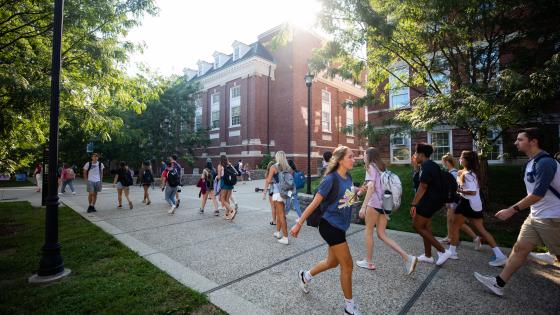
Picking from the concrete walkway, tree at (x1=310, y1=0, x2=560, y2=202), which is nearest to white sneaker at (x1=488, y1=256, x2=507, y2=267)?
the concrete walkway

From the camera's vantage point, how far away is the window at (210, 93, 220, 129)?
30.3 metres

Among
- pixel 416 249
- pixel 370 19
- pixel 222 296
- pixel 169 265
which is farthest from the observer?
pixel 370 19

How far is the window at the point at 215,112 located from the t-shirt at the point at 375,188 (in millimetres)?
27467

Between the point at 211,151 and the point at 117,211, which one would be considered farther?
the point at 211,151

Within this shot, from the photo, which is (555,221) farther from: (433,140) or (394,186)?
(433,140)

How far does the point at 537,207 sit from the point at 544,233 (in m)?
0.31

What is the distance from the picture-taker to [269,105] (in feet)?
91.5

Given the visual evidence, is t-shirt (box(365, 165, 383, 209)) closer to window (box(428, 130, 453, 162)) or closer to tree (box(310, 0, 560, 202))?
tree (box(310, 0, 560, 202))

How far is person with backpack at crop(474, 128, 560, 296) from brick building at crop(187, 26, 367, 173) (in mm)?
22521

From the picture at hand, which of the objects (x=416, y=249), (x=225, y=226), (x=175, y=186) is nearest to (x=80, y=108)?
(x=175, y=186)

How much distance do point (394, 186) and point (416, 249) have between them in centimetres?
201

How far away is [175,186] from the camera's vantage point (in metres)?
9.30

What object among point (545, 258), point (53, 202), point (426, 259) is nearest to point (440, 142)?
point (545, 258)

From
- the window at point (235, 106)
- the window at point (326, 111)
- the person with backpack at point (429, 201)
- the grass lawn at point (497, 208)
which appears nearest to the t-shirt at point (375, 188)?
the person with backpack at point (429, 201)
